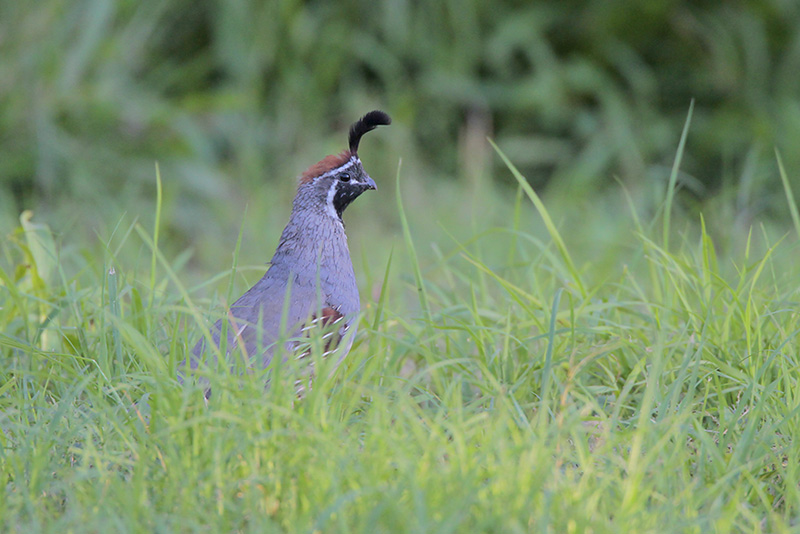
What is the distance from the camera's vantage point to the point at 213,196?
20.2ft

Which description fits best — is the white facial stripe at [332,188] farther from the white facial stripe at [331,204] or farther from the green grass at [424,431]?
the green grass at [424,431]

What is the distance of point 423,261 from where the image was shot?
532cm

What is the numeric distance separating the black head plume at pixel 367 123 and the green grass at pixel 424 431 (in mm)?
624

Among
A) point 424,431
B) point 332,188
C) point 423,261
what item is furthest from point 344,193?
point 423,261

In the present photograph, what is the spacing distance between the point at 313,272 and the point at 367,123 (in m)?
0.65

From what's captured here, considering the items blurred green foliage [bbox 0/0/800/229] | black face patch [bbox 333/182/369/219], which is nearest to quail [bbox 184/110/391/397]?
black face patch [bbox 333/182/369/219]

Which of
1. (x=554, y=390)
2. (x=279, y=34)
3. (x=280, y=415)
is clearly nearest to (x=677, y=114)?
(x=279, y=34)

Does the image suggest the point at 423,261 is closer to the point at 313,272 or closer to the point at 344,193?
the point at 344,193

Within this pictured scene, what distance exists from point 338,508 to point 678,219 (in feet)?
13.5

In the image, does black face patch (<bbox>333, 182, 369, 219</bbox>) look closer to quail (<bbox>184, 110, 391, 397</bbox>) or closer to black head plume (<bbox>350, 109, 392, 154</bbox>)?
quail (<bbox>184, 110, 391, 397</bbox>)

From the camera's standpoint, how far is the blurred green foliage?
6531 millimetres

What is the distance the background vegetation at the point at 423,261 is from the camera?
2055 millimetres

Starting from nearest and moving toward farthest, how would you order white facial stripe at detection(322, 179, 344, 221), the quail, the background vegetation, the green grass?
the green grass → the background vegetation → the quail → white facial stripe at detection(322, 179, 344, 221)

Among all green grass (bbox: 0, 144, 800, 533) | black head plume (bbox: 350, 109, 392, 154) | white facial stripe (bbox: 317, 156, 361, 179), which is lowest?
green grass (bbox: 0, 144, 800, 533)
